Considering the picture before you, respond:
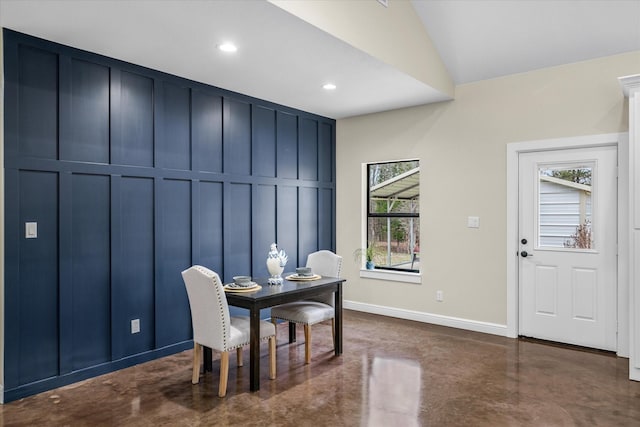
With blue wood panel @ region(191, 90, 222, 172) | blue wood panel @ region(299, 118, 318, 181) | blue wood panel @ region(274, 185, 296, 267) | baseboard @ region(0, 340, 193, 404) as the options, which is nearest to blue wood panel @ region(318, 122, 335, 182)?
blue wood panel @ region(299, 118, 318, 181)

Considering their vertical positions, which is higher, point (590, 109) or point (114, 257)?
point (590, 109)

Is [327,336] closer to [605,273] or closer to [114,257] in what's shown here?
[114,257]

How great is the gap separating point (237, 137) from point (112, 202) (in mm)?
1539

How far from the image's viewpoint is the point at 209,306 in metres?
3.07

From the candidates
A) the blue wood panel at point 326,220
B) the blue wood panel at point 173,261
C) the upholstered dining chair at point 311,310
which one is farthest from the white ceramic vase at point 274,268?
the blue wood panel at point 326,220

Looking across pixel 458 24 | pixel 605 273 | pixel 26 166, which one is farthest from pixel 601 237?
pixel 26 166

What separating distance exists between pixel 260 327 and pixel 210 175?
1.74m

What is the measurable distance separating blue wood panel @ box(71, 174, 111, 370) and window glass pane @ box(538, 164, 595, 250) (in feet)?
13.4

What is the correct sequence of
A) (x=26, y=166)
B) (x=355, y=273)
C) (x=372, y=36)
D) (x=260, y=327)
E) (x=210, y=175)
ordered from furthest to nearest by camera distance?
(x=355, y=273)
(x=210, y=175)
(x=372, y=36)
(x=260, y=327)
(x=26, y=166)

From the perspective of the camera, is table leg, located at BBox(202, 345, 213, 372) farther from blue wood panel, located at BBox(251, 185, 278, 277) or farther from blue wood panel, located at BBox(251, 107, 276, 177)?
blue wood panel, located at BBox(251, 107, 276, 177)

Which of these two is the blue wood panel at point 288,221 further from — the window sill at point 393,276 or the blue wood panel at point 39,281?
the blue wood panel at point 39,281

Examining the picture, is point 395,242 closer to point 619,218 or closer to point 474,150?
point 474,150

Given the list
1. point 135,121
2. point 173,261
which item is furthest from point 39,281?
point 135,121

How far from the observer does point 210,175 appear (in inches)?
171
